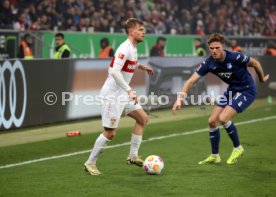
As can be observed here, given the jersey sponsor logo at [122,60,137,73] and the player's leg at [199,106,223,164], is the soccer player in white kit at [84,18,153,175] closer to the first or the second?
the jersey sponsor logo at [122,60,137,73]

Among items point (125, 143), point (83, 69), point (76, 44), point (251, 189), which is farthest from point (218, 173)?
point (76, 44)

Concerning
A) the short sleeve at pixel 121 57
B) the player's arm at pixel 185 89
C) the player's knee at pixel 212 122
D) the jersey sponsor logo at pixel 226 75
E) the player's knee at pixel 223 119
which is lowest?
the player's knee at pixel 212 122

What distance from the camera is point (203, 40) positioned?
2425 centimetres

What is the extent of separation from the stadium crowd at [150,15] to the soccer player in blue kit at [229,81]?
10538 millimetres

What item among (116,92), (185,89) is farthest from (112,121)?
(185,89)

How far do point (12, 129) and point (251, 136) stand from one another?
5.25 meters

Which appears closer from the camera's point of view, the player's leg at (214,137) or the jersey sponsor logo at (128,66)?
the jersey sponsor logo at (128,66)

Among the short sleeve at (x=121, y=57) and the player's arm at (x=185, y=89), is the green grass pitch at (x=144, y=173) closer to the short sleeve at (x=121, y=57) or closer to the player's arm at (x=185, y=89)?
the player's arm at (x=185, y=89)

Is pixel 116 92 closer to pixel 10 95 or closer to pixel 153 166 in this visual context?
pixel 153 166

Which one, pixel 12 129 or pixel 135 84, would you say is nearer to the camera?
pixel 12 129

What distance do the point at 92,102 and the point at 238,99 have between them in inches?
279

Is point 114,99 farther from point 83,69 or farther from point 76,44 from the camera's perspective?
point 76,44

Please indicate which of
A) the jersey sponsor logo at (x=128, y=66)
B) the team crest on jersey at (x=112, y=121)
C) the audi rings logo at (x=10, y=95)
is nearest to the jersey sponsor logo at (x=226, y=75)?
the jersey sponsor logo at (x=128, y=66)

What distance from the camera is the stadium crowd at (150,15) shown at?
20922mm
